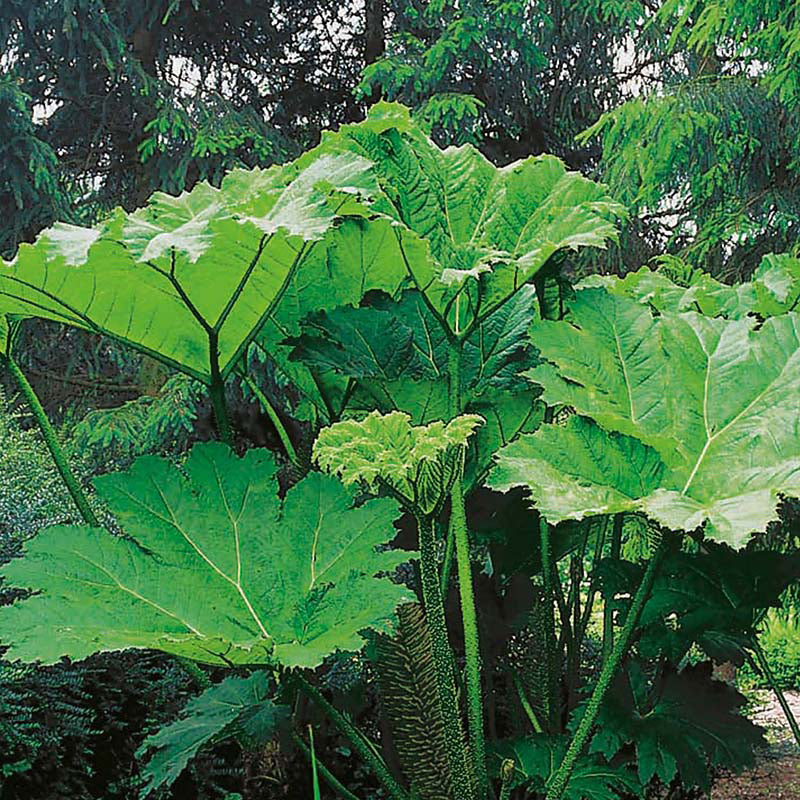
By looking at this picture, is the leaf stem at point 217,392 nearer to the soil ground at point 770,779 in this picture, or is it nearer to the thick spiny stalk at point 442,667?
the thick spiny stalk at point 442,667

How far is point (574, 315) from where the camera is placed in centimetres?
117

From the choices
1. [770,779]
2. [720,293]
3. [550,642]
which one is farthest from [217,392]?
[770,779]

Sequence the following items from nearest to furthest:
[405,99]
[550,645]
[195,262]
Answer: [195,262] < [550,645] < [405,99]

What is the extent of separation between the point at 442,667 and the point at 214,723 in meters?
0.29

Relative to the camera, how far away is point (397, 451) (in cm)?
98

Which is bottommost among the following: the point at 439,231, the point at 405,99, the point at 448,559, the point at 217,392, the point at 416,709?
the point at 416,709

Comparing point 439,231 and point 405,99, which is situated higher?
point 405,99

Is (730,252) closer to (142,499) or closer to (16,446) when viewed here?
(16,446)

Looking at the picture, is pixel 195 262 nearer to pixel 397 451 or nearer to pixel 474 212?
pixel 397 451

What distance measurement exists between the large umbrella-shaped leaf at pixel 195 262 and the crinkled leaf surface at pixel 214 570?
0.55 feet

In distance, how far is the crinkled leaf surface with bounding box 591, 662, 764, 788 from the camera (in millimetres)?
1242

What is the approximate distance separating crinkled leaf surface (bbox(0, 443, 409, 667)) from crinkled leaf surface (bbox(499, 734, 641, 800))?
44 centimetres

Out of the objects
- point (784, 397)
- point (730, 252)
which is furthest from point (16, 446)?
point (730, 252)

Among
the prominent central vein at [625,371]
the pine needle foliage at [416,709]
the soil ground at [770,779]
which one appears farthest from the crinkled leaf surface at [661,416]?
the soil ground at [770,779]
